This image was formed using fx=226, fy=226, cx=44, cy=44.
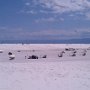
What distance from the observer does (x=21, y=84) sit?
13.1 metres

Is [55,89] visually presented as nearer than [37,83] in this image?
Yes

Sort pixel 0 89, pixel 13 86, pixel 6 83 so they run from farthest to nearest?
pixel 6 83 < pixel 13 86 < pixel 0 89

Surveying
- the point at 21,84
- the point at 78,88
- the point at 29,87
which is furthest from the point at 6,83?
the point at 78,88

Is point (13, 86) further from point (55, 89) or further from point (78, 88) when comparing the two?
point (78, 88)

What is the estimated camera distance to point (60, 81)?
1394cm

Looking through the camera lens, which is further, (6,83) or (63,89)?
(6,83)

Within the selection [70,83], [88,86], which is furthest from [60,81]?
[88,86]

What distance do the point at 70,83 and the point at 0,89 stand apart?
4.12 m

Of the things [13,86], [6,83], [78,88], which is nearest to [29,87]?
[13,86]

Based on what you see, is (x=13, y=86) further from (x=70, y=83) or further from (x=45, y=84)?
(x=70, y=83)

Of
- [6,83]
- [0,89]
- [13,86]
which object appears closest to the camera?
[0,89]

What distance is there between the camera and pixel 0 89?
1162 cm

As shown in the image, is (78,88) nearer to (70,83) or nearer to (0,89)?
(70,83)

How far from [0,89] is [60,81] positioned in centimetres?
399
